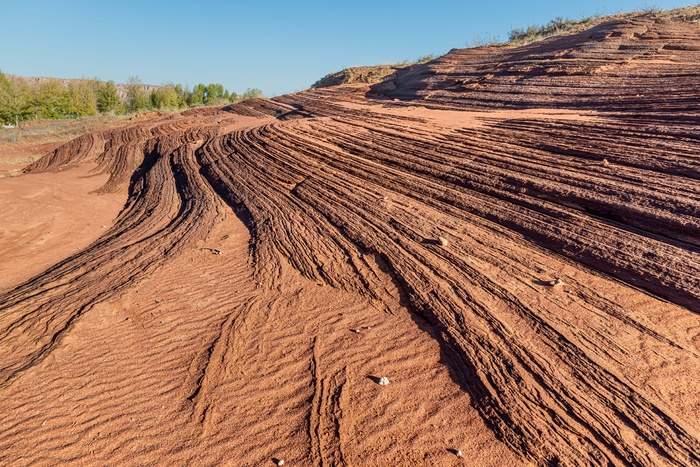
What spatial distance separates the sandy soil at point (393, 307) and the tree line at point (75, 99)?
3993cm

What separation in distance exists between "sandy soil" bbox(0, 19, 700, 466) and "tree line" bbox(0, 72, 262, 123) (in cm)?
3993

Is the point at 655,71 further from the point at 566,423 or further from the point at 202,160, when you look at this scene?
the point at 202,160

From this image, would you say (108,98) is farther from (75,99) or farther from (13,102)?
(13,102)

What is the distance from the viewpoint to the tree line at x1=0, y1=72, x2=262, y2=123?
47.4 meters

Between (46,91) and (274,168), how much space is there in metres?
59.0

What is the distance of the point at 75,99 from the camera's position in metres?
56.8

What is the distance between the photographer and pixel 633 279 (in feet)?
16.2

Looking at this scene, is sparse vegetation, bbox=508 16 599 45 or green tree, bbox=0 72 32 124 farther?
green tree, bbox=0 72 32 124

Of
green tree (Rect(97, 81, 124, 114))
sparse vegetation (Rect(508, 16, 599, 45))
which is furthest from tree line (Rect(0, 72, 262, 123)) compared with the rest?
sparse vegetation (Rect(508, 16, 599, 45))

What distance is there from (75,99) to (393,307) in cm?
6842

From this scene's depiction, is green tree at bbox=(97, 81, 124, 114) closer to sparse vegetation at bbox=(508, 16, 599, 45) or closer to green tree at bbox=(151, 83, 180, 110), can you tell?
green tree at bbox=(151, 83, 180, 110)

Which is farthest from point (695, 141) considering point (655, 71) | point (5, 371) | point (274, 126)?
point (274, 126)

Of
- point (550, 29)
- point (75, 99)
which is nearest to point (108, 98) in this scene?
point (75, 99)

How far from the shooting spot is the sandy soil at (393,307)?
340 cm
